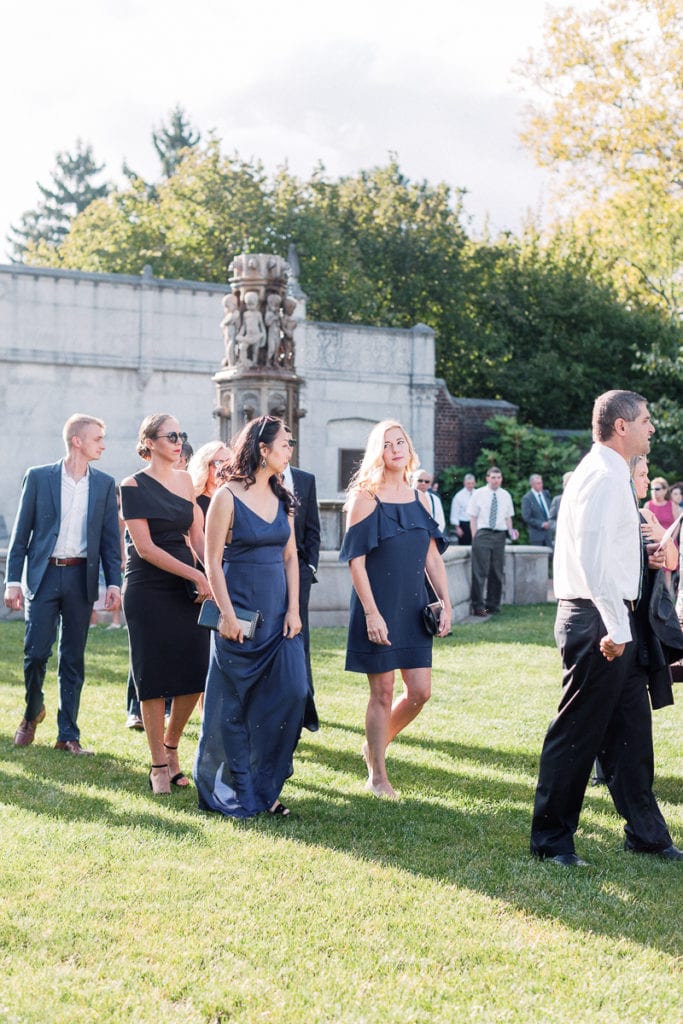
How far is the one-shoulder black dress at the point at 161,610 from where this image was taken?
666 centimetres

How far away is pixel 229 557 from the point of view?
6.22 meters

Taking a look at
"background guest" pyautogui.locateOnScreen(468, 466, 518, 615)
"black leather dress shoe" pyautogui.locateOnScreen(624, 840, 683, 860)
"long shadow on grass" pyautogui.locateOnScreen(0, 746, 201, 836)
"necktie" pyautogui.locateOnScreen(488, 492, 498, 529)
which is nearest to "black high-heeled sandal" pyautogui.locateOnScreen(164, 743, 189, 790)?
"long shadow on grass" pyautogui.locateOnScreen(0, 746, 201, 836)

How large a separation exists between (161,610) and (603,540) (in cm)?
279

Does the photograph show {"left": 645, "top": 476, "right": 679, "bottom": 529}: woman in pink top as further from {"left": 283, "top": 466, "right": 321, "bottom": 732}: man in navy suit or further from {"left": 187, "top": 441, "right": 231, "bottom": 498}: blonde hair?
{"left": 187, "top": 441, "right": 231, "bottom": 498}: blonde hair

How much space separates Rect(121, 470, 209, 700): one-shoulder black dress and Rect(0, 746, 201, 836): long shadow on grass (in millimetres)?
576

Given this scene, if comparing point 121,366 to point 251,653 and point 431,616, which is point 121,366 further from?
point 251,653

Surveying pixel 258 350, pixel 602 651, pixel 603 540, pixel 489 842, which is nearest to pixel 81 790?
pixel 489 842

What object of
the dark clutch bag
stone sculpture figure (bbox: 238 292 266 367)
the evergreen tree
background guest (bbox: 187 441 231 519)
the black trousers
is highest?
the evergreen tree

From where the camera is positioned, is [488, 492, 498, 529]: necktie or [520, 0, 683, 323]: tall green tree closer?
[488, 492, 498, 529]: necktie

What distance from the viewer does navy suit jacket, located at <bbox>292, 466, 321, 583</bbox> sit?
7941 mm

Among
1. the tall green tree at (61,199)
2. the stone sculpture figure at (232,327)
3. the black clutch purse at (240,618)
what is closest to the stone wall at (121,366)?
the stone sculpture figure at (232,327)

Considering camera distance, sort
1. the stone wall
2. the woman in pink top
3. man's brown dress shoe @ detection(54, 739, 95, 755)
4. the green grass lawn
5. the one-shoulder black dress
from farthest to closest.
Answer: the stone wall
the woman in pink top
man's brown dress shoe @ detection(54, 739, 95, 755)
the one-shoulder black dress
the green grass lawn

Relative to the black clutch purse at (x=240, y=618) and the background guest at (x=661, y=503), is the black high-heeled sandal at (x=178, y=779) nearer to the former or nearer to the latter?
the black clutch purse at (x=240, y=618)

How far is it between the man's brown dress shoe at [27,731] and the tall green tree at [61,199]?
69.8m
